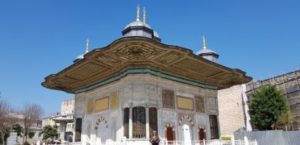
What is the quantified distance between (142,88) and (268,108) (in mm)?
10613

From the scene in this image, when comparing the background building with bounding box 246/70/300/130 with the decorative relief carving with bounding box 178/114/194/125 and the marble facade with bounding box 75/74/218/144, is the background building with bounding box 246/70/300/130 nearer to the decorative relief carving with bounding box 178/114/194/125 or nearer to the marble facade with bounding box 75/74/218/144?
the marble facade with bounding box 75/74/218/144

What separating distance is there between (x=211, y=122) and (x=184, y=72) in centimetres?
358

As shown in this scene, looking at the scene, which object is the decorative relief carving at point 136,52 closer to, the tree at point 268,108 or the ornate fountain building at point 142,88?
the ornate fountain building at point 142,88

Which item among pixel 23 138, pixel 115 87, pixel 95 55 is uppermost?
pixel 95 55

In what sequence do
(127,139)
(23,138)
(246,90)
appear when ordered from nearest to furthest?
(127,139) → (246,90) → (23,138)

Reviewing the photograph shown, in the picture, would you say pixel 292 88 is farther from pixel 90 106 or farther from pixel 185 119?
pixel 90 106

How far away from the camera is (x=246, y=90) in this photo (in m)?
26.5

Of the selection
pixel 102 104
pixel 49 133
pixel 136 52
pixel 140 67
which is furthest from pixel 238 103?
pixel 49 133

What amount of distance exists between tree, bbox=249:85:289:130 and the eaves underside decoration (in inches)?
153

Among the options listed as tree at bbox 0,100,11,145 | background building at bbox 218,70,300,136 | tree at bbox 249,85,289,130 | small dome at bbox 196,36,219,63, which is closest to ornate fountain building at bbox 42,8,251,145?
small dome at bbox 196,36,219,63

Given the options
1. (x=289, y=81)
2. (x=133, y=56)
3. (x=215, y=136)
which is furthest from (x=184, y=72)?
(x=289, y=81)

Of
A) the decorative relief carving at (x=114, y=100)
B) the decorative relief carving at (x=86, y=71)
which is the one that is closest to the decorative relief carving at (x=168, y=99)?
the decorative relief carving at (x=114, y=100)

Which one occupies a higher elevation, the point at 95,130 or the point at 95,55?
the point at 95,55

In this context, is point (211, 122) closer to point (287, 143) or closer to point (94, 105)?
point (287, 143)
